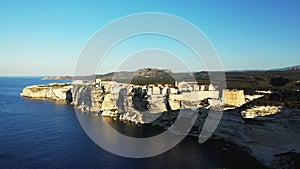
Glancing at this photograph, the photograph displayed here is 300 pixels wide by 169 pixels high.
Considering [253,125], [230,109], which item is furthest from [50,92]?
[253,125]

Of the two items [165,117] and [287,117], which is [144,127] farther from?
[287,117]

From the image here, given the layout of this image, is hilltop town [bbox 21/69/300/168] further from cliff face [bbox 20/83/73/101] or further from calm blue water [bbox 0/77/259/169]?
cliff face [bbox 20/83/73/101]

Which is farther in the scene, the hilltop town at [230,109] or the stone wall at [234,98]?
the stone wall at [234,98]

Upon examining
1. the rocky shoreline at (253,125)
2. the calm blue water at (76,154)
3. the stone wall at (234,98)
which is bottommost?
the calm blue water at (76,154)

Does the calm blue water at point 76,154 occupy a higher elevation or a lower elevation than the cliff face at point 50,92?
lower

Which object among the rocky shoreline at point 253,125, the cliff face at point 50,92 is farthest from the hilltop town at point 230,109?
the cliff face at point 50,92

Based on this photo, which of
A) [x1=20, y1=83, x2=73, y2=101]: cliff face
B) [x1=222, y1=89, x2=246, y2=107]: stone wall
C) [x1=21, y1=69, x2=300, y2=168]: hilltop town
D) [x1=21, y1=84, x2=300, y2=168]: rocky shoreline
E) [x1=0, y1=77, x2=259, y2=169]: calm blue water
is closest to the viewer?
[x1=0, y1=77, x2=259, y2=169]: calm blue water

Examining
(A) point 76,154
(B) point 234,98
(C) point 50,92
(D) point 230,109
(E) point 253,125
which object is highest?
(B) point 234,98

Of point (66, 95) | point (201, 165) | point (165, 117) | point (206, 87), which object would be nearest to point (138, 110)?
point (165, 117)

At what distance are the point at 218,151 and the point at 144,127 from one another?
15.4 meters

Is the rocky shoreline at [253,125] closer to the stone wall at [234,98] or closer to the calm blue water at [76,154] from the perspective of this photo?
the calm blue water at [76,154]

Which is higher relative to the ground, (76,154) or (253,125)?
(253,125)

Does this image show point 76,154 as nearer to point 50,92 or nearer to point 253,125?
point 253,125

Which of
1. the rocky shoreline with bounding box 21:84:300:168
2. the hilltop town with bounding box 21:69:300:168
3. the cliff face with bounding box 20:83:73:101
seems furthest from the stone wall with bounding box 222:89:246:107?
the cliff face with bounding box 20:83:73:101
